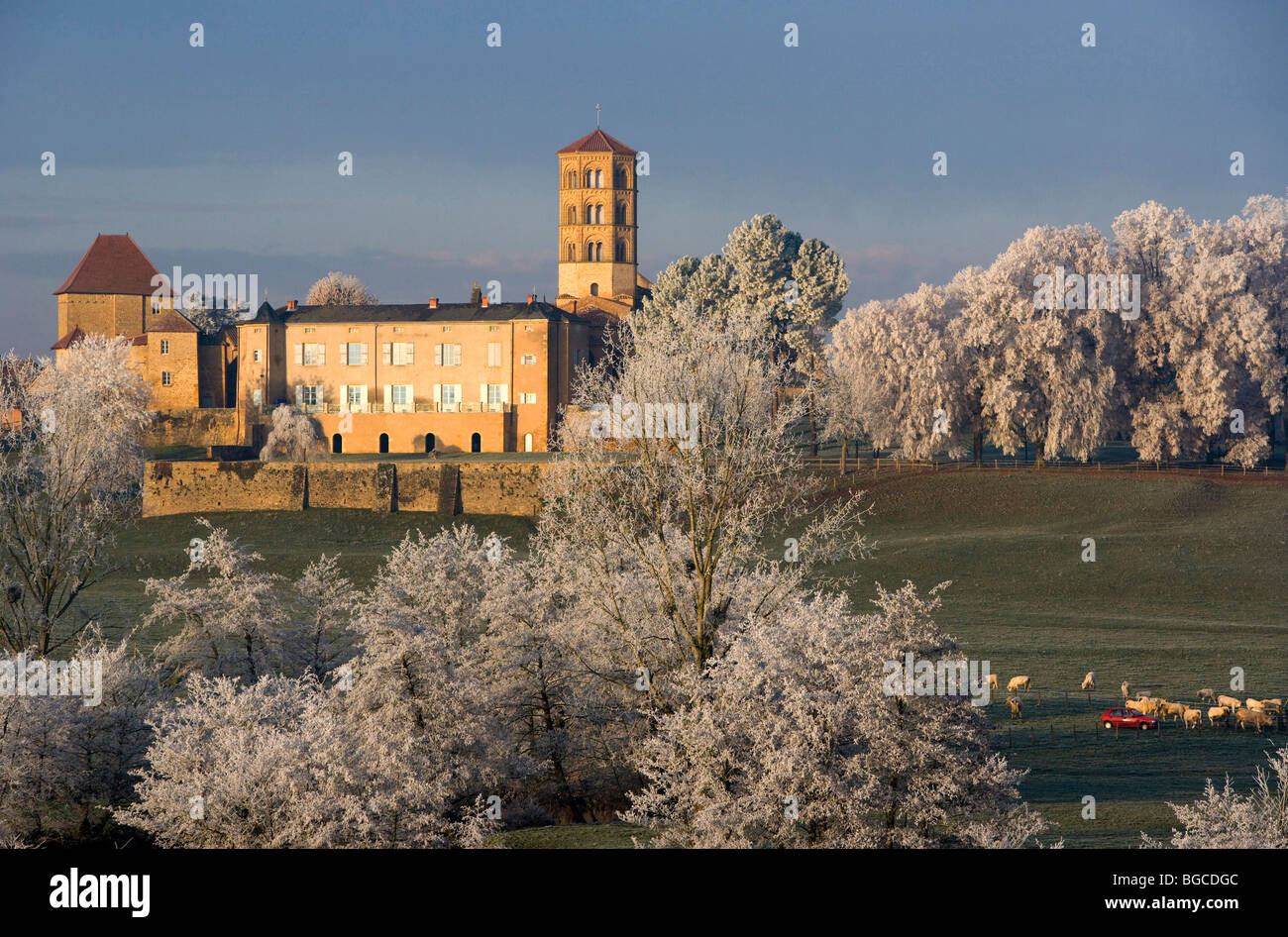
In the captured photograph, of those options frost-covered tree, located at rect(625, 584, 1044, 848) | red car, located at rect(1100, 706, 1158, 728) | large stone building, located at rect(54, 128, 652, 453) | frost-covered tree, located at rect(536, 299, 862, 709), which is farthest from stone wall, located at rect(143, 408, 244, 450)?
frost-covered tree, located at rect(625, 584, 1044, 848)

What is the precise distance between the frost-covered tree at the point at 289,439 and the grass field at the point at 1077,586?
40.9ft

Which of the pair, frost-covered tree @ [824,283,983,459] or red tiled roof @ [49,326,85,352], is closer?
frost-covered tree @ [824,283,983,459]

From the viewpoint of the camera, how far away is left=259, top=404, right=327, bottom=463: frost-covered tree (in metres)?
85.9

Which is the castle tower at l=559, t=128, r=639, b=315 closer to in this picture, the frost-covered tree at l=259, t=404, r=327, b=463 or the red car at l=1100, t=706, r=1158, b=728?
the frost-covered tree at l=259, t=404, r=327, b=463

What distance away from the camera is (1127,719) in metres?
33.6

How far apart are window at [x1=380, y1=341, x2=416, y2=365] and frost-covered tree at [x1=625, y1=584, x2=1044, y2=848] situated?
72.0 m

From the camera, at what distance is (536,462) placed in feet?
240

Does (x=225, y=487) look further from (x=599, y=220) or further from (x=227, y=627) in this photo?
(x=599, y=220)

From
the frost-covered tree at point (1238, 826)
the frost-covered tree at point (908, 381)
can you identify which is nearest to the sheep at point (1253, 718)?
the frost-covered tree at point (1238, 826)

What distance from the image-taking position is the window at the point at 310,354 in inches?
3684

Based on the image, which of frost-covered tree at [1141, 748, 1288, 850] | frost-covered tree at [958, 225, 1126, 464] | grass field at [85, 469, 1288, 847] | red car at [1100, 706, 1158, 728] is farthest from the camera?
frost-covered tree at [958, 225, 1126, 464]
